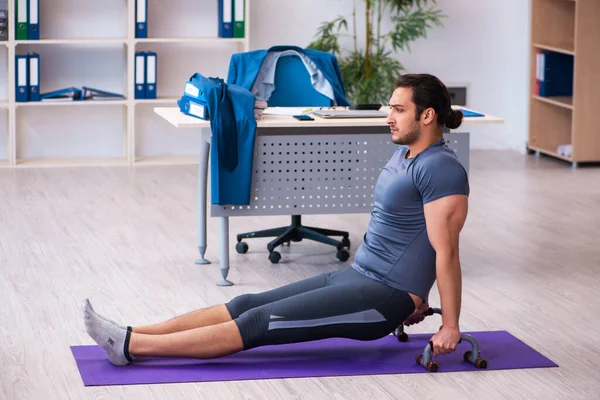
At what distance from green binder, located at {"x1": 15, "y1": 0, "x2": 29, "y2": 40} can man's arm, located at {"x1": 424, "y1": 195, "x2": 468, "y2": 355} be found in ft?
14.5

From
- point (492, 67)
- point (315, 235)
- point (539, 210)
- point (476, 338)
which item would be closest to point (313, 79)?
point (315, 235)

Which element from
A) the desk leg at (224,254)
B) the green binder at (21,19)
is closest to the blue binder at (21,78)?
the green binder at (21,19)

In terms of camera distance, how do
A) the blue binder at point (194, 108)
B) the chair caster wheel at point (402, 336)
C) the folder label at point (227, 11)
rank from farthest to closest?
the folder label at point (227, 11), the blue binder at point (194, 108), the chair caster wheel at point (402, 336)

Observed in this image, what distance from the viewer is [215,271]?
471 centimetres

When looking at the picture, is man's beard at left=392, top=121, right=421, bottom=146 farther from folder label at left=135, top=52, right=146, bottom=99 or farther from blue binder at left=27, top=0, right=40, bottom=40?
blue binder at left=27, top=0, right=40, bottom=40

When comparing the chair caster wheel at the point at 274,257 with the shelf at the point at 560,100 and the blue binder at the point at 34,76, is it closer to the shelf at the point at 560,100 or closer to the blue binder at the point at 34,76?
the blue binder at the point at 34,76

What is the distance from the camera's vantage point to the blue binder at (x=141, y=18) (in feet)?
23.3

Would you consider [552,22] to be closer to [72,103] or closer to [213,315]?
[72,103]

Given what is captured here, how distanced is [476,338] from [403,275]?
0.56m

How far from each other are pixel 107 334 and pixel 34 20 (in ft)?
13.7

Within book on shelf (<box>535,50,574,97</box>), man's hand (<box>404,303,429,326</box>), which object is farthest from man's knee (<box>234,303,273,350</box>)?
book on shelf (<box>535,50,574,97</box>)

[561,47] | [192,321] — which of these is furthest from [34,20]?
[192,321]

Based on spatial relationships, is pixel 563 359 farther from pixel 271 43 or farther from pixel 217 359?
pixel 271 43

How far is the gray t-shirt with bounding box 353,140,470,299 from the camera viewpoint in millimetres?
3281
